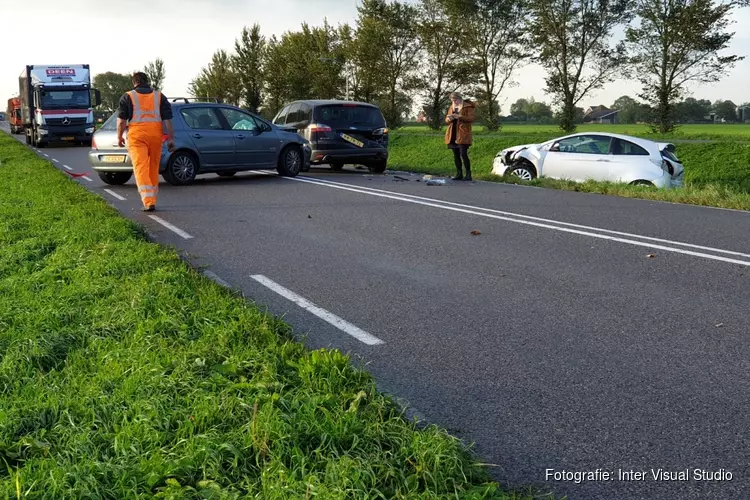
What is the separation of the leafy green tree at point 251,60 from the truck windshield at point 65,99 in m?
25.5

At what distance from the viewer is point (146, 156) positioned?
35.7 ft

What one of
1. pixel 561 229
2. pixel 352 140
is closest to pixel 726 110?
pixel 352 140

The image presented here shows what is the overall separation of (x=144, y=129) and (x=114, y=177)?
4.70 m

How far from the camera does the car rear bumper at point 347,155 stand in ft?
58.9

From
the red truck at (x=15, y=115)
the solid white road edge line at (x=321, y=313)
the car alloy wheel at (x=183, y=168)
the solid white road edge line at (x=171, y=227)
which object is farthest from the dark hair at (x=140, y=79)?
the red truck at (x=15, y=115)

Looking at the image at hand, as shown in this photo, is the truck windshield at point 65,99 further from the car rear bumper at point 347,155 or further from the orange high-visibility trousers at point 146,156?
the orange high-visibility trousers at point 146,156

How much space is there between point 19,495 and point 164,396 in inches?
33.3

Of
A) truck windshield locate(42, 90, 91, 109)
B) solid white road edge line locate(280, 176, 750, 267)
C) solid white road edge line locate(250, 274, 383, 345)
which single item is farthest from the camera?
truck windshield locate(42, 90, 91, 109)

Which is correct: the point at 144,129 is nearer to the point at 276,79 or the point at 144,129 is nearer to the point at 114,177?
the point at 114,177

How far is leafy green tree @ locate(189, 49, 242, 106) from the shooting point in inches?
2467

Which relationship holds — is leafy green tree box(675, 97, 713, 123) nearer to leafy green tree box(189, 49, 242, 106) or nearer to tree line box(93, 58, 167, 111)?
leafy green tree box(189, 49, 242, 106)

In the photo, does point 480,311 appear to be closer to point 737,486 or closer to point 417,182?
point 737,486

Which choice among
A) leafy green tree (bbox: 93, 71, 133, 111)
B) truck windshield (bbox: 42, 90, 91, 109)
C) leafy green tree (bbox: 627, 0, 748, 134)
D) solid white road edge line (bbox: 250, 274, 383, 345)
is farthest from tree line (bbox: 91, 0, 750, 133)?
leafy green tree (bbox: 93, 71, 133, 111)

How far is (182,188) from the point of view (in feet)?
46.5
